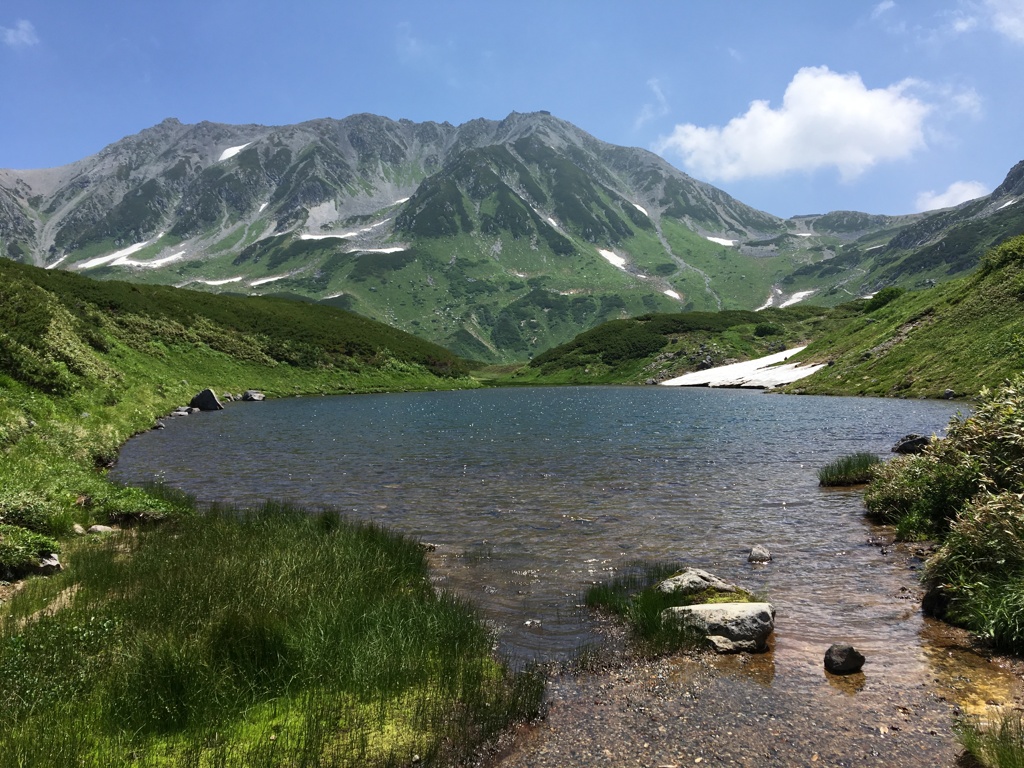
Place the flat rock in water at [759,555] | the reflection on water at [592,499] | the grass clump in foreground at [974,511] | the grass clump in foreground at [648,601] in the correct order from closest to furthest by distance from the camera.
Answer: the grass clump in foreground at [974,511]
the grass clump in foreground at [648,601]
the reflection on water at [592,499]
the flat rock in water at [759,555]

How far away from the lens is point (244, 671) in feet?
25.5

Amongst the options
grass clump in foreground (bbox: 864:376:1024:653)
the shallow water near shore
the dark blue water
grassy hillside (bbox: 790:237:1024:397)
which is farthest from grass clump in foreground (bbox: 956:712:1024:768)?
grassy hillside (bbox: 790:237:1024:397)

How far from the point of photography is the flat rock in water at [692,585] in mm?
11469

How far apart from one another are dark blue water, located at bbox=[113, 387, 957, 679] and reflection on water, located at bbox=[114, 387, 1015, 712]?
7 centimetres

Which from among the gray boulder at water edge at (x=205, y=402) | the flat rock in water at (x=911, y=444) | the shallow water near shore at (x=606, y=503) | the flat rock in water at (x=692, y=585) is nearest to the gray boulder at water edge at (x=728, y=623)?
the shallow water near shore at (x=606, y=503)

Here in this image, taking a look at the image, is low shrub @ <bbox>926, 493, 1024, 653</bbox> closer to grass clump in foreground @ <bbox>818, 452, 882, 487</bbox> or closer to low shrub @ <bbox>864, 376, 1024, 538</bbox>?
low shrub @ <bbox>864, 376, 1024, 538</bbox>

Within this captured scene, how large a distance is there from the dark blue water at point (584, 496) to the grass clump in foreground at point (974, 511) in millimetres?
1027

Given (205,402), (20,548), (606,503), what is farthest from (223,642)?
(205,402)

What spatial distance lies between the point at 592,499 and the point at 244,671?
15.5m

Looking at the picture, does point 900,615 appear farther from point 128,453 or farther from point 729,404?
point 729,404

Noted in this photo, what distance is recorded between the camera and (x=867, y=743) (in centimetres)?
678

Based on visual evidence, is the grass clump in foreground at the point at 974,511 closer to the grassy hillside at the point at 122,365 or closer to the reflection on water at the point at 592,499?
the reflection on water at the point at 592,499

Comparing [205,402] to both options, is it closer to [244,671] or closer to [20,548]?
[20,548]

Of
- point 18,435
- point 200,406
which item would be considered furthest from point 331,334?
point 18,435
